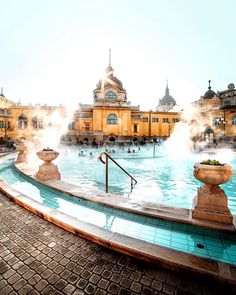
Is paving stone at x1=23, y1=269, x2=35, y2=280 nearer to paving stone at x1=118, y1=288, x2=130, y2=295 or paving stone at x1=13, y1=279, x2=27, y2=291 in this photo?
paving stone at x1=13, y1=279, x2=27, y2=291

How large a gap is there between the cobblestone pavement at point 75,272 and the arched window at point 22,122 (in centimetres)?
4350

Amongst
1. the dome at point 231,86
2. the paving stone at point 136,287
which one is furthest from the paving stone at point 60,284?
the dome at point 231,86

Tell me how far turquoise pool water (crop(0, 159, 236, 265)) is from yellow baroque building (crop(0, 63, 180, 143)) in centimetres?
Answer: 3485

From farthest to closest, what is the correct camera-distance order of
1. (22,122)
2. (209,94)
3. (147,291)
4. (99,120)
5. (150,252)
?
1. (209,94)
2. (99,120)
3. (22,122)
4. (150,252)
5. (147,291)

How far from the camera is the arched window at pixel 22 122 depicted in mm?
41125

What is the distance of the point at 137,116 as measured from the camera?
45.9 m

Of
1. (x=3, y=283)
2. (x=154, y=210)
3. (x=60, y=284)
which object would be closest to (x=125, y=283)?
(x=60, y=284)

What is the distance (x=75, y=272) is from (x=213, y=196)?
2.97 meters

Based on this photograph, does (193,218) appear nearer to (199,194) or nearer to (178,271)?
(199,194)

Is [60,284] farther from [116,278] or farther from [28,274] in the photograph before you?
[116,278]

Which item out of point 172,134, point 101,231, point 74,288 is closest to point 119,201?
point 101,231

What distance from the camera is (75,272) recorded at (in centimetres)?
Answer: 244

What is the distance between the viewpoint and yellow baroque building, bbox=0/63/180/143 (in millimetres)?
40250

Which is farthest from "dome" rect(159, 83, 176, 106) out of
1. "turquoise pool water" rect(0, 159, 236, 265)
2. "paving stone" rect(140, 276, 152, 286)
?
"paving stone" rect(140, 276, 152, 286)
